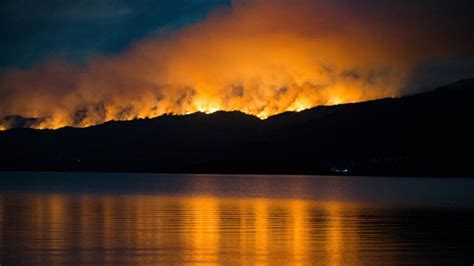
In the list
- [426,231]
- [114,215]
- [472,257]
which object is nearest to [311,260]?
[472,257]

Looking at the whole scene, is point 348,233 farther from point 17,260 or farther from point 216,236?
point 17,260

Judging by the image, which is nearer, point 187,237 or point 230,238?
point 230,238

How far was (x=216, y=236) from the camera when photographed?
42.2 metres

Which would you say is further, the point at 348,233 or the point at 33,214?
the point at 33,214

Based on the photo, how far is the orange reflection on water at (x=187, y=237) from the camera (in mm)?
33656

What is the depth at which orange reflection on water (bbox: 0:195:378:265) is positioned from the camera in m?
33.7

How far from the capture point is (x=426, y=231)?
4628cm

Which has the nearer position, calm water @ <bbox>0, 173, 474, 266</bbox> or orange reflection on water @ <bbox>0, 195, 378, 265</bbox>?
calm water @ <bbox>0, 173, 474, 266</bbox>

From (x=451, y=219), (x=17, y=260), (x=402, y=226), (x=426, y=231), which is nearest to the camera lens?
(x=17, y=260)

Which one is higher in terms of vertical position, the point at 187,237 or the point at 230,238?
the point at 187,237

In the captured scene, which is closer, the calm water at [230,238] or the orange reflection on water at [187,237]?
the calm water at [230,238]

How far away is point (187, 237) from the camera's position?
136 ft

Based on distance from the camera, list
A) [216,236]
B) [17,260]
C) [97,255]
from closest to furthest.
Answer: [17,260] → [97,255] → [216,236]

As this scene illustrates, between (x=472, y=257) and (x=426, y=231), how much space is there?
1214 cm
